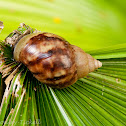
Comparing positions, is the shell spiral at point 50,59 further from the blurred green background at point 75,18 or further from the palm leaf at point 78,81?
the blurred green background at point 75,18

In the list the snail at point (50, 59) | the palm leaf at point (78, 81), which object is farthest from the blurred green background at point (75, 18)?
the snail at point (50, 59)

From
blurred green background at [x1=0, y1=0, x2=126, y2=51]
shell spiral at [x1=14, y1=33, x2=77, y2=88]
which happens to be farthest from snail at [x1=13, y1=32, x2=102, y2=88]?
blurred green background at [x1=0, y1=0, x2=126, y2=51]

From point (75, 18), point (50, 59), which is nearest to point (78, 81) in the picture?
point (50, 59)

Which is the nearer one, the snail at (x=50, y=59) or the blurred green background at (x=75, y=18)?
the snail at (x=50, y=59)

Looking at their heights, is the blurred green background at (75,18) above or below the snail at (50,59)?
above

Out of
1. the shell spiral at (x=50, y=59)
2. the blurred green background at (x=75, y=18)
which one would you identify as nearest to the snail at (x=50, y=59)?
the shell spiral at (x=50, y=59)

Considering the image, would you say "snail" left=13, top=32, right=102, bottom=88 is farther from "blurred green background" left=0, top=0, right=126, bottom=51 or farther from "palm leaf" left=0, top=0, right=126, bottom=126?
"blurred green background" left=0, top=0, right=126, bottom=51
